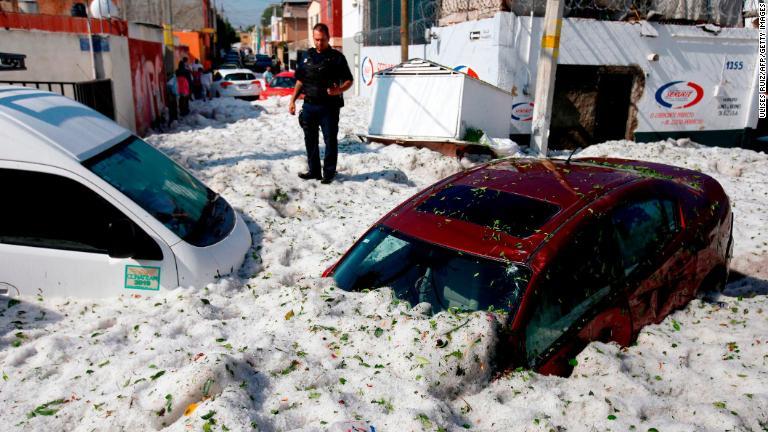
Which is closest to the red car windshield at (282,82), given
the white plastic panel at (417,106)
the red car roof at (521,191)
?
the white plastic panel at (417,106)

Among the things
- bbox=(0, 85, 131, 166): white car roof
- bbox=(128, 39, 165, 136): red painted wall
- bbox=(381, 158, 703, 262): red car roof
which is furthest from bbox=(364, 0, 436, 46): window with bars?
bbox=(0, 85, 131, 166): white car roof

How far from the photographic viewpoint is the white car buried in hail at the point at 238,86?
22250 mm

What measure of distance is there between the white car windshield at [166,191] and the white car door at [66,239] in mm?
214

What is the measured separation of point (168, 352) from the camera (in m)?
3.40

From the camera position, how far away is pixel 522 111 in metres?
13.2

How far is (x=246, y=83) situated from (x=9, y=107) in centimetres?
1899

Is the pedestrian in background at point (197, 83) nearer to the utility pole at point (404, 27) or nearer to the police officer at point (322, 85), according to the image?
the utility pole at point (404, 27)

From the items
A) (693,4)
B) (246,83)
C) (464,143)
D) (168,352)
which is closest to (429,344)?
(168,352)

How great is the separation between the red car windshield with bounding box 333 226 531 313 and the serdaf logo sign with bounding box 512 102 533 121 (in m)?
9.98

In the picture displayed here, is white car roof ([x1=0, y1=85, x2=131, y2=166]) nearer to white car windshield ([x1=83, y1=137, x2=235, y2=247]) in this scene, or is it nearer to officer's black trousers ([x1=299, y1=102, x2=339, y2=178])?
white car windshield ([x1=83, y1=137, x2=235, y2=247])

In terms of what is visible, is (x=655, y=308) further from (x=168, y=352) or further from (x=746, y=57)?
(x=746, y=57)

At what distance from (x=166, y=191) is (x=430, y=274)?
2.57m

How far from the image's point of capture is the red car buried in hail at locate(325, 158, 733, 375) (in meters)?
3.12

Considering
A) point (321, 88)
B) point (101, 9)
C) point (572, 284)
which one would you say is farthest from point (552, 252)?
point (101, 9)
